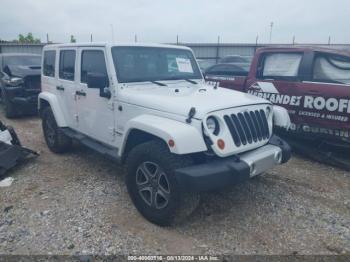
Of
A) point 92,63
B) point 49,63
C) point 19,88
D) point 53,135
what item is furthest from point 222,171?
point 19,88

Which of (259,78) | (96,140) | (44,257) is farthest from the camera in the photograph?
(259,78)

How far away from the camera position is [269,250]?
3.02 m

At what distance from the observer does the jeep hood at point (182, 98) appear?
10.4 ft

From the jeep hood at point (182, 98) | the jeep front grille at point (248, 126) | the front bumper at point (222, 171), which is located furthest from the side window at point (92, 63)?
the front bumper at point (222, 171)

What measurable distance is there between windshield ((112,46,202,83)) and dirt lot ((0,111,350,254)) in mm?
1515

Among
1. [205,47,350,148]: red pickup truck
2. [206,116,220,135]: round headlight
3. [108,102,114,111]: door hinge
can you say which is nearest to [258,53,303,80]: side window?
[205,47,350,148]: red pickup truck

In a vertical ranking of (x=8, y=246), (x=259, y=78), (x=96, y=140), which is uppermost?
(x=259, y=78)

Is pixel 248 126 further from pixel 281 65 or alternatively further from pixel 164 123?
pixel 281 65

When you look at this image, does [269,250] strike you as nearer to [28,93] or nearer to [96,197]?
[96,197]

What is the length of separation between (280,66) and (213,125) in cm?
297

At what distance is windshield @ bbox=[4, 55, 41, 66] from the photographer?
9.00 meters

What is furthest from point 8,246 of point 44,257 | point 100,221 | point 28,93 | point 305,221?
point 28,93

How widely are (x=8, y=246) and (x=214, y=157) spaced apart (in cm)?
214

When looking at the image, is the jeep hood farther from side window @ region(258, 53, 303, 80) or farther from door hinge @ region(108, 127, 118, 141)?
side window @ region(258, 53, 303, 80)
